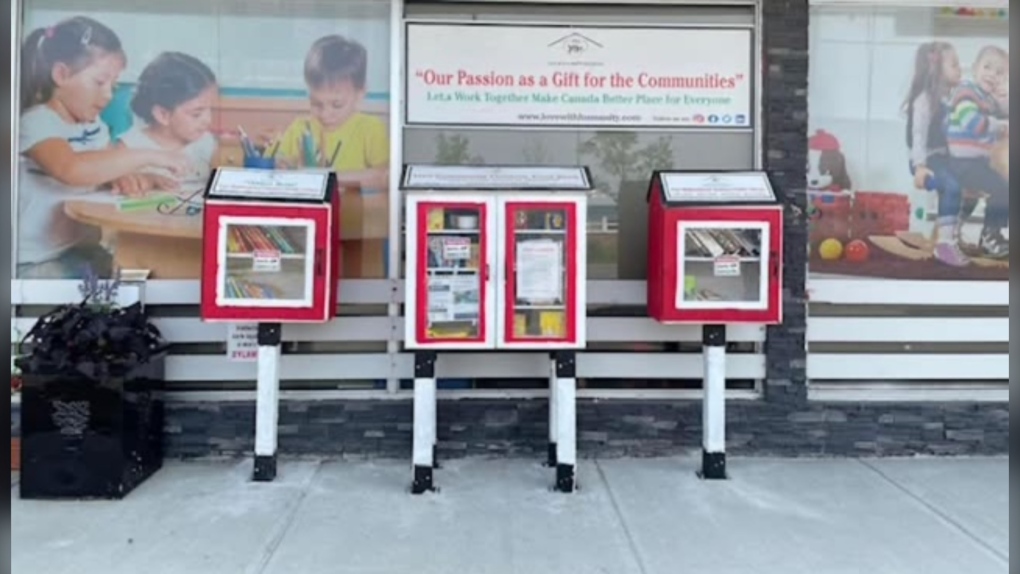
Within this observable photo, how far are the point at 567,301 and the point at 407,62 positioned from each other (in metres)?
2.13

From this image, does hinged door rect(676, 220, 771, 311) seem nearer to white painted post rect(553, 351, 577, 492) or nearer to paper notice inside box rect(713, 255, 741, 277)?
paper notice inside box rect(713, 255, 741, 277)

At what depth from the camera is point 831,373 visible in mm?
6305

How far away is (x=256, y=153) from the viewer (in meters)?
6.11

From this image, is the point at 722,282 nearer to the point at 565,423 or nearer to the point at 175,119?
the point at 565,423

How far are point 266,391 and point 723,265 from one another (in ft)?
9.70

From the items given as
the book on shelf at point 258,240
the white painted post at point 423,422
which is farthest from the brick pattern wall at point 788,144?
the book on shelf at point 258,240

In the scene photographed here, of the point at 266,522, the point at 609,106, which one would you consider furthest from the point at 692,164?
the point at 266,522

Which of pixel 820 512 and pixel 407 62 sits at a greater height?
pixel 407 62

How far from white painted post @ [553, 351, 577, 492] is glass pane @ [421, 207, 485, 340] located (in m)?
0.56

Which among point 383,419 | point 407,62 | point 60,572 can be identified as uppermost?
point 407,62

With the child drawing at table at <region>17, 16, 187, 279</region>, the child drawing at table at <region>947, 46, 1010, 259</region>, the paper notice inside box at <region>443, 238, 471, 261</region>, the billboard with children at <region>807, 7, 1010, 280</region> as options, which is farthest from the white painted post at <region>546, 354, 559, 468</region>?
the child drawing at table at <region>947, 46, 1010, 259</region>

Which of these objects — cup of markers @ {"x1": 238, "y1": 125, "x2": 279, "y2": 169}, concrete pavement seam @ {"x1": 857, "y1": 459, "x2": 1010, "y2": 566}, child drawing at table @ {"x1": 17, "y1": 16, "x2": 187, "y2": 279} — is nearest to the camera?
concrete pavement seam @ {"x1": 857, "y1": 459, "x2": 1010, "y2": 566}

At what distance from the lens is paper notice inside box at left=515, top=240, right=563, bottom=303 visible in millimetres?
5312

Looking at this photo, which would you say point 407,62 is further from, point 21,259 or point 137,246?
point 21,259
